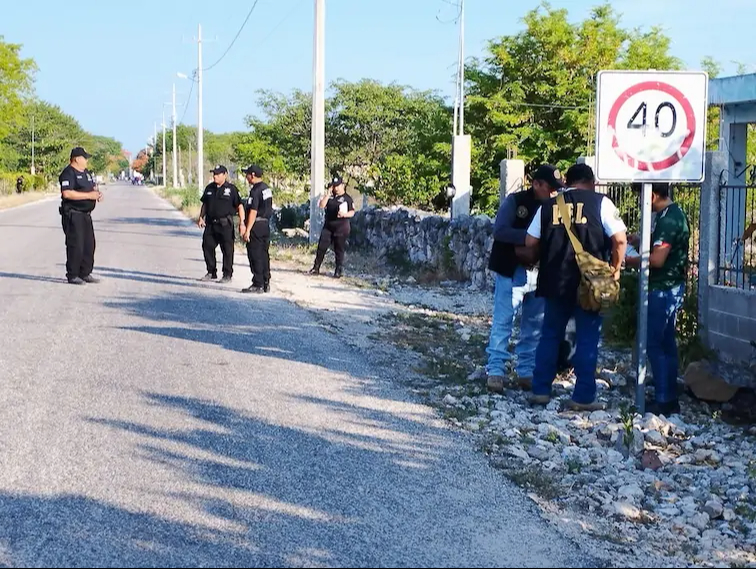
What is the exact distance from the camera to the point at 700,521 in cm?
483

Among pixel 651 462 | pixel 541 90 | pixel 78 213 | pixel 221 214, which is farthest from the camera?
pixel 541 90

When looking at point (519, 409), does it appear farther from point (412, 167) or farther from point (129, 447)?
point (412, 167)

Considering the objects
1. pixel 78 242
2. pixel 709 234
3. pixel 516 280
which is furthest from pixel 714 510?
pixel 78 242

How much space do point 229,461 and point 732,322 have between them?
14.6 feet

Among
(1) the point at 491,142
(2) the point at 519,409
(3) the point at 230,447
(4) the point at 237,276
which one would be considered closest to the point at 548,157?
(1) the point at 491,142

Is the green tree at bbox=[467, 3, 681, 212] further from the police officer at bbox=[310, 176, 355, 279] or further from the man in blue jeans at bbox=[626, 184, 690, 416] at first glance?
the man in blue jeans at bbox=[626, 184, 690, 416]

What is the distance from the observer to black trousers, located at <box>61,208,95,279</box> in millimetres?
13359

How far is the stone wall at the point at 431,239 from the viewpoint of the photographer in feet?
47.3

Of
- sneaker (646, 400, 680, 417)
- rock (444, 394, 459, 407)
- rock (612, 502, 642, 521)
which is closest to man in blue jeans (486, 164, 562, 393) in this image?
rock (444, 394, 459, 407)

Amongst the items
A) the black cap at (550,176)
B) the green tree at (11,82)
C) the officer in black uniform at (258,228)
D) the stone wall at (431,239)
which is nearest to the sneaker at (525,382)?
the black cap at (550,176)

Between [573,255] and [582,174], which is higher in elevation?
[582,174]

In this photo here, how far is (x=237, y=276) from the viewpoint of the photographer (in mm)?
15125

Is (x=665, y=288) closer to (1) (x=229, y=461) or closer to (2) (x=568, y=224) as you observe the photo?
(2) (x=568, y=224)

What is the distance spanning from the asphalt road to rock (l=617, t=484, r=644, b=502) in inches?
24.4
